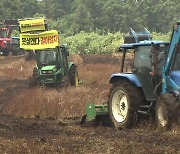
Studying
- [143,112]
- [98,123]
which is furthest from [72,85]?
[143,112]

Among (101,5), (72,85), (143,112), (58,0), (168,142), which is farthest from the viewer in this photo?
(58,0)

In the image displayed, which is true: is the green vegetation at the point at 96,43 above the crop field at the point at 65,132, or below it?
below

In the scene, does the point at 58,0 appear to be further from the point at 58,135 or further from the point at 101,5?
the point at 58,135

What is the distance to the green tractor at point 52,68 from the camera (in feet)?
59.2

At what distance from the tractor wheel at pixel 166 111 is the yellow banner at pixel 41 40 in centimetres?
941

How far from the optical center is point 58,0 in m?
103

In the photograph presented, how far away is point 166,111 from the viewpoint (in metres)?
8.27

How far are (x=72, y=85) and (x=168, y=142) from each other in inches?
450

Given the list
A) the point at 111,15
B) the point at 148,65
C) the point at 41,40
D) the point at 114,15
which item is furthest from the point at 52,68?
the point at 111,15

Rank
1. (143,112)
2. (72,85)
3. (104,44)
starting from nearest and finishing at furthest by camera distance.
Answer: (143,112), (72,85), (104,44)

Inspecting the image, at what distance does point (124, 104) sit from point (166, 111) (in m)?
1.91

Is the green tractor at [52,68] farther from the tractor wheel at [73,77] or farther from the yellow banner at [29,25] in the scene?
the yellow banner at [29,25]

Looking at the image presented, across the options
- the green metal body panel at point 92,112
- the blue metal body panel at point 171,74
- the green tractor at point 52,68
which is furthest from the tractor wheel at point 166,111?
the green tractor at point 52,68

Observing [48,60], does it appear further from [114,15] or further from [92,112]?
[114,15]
